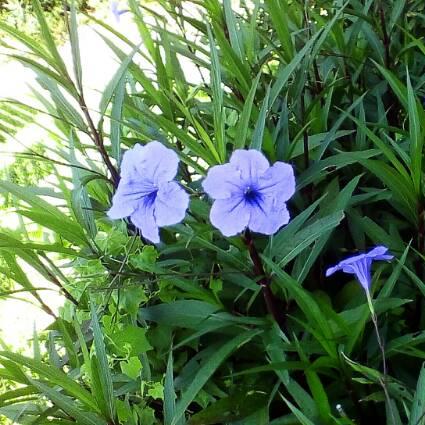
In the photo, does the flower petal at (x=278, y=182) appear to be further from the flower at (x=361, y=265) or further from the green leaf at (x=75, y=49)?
the green leaf at (x=75, y=49)

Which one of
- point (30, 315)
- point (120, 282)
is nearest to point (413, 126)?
point (120, 282)

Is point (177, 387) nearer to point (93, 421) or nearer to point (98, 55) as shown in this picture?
point (93, 421)

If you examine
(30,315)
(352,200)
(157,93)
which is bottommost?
(30,315)

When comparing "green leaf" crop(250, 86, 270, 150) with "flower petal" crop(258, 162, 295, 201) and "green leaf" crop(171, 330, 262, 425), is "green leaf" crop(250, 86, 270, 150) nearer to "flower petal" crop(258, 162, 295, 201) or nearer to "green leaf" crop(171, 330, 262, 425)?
"flower petal" crop(258, 162, 295, 201)

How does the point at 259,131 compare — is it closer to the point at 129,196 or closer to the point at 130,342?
the point at 129,196

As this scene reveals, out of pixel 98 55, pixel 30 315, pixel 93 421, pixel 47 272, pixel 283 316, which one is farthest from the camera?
pixel 98 55

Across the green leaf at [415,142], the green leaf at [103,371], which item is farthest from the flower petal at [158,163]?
the green leaf at [415,142]

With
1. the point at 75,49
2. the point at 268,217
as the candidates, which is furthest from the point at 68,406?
the point at 75,49
